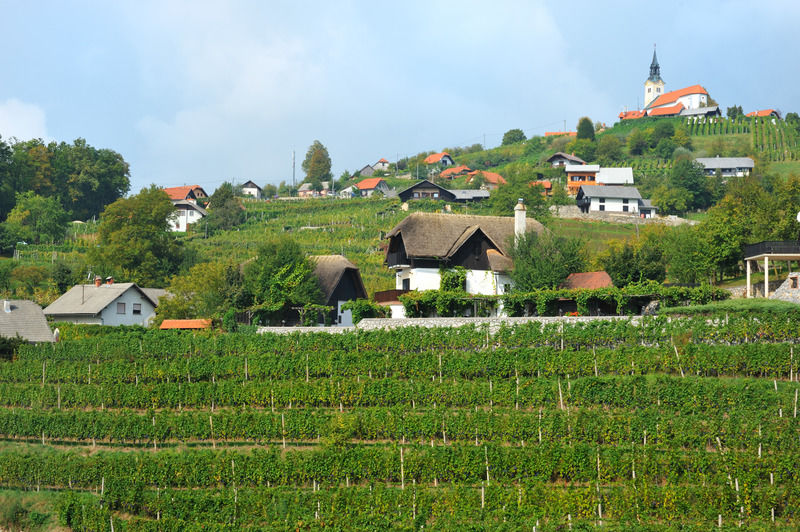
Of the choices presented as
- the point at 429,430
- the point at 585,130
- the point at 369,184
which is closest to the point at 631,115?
the point at 585,130

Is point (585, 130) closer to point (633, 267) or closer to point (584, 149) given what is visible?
point (584, 149)

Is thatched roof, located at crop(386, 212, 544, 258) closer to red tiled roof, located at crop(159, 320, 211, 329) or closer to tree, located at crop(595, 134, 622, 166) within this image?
red tiled roof, located at crop(159, 320, 211, 329)

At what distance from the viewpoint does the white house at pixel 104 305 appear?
4528cm

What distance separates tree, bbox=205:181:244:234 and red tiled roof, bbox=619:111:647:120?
86.7 metres

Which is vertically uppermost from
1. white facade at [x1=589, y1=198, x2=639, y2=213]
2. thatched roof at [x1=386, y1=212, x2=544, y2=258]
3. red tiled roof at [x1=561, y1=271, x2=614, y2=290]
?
white facade at [x1=589, y1=198, x2=639, y2=213]

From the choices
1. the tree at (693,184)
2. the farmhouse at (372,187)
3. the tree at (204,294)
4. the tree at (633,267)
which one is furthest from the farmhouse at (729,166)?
the tree at (204,294)

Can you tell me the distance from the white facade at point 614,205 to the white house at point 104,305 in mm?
45803

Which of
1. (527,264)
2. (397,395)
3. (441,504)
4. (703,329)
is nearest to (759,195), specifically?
(527,264)

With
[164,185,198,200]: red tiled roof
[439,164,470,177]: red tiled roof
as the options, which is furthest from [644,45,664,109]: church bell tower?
[164,185,198,200]: red tiled roof

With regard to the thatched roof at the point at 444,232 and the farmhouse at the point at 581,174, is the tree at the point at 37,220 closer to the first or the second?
the thatched roof at the point at 444,232

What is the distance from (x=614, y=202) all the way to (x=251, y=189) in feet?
172

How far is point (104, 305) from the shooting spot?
45219 millimetres

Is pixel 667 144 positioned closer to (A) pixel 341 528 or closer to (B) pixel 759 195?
(B) pixel 759 195

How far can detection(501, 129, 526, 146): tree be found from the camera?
148875 mm
